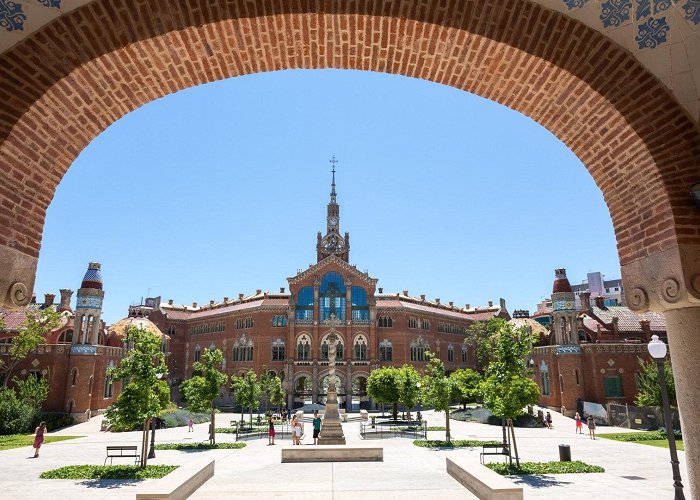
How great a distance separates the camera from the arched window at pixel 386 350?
2386 inches

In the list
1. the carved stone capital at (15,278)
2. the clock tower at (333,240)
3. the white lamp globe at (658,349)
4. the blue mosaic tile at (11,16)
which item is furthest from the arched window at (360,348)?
the blue mosaic tile at (11,16)

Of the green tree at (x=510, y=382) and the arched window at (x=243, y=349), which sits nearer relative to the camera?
the green tree at (x=510, y=382)

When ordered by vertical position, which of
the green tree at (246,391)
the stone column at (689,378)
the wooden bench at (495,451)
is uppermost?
the stone column at (689,378)

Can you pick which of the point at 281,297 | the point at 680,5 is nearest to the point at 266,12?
the point at 680,5

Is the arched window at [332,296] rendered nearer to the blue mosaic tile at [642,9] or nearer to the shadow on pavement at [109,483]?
the shadow on pavement at [109,483]

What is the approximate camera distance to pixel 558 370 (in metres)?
46.1

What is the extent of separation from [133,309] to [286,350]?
35471 millimetres

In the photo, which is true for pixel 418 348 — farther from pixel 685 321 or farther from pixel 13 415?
pixel 685 321

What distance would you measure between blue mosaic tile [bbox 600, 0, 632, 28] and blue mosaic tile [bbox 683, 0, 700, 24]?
486mm

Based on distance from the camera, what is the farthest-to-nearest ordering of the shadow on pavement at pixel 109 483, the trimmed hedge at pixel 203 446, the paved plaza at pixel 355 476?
1. the trimmed hedge at pixel 203 446
2. the shadow on pavement at pixel 109 483
3. the paved plaza at pixel 355 476

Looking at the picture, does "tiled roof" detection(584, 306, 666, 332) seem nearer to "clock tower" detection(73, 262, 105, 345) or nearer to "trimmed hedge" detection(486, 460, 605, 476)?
"trimmed hedge" detection(486, 460, 605, 476)

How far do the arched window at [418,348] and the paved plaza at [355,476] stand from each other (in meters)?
34.2

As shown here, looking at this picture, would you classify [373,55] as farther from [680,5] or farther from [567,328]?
[567,328]

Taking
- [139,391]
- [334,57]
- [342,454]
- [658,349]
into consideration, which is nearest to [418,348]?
[342,454]
